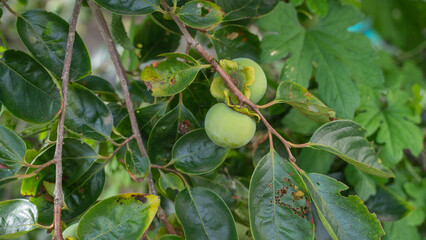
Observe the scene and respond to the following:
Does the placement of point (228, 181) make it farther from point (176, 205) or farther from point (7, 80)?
point (7, 80)

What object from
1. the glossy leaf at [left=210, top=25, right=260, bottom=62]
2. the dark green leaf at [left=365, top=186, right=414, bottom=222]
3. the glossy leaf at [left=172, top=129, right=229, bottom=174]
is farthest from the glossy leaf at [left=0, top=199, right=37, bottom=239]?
the dark green leaf at [left=365, top=186, right=414, bottom=222]

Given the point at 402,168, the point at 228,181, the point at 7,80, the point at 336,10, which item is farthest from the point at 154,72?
the point at 402,168

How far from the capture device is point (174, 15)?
0.77m

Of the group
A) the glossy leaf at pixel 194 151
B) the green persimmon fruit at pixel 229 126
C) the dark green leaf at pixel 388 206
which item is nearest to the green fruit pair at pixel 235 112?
the green persimmon fruit at pixel 229 126

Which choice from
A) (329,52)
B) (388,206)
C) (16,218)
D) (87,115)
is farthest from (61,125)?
(388,206)

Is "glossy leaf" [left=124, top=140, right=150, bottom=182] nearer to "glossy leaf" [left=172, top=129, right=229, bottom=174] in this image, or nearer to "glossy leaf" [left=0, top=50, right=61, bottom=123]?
"glossy leaf" [left=172, top=129, right=229, bottom=174]

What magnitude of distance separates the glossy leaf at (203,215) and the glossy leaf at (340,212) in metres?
0.19

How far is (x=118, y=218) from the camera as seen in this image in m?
0.65

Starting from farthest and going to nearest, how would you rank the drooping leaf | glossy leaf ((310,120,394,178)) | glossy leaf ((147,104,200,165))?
the drooping leaf
glossy leaf ((147,104,200,165))
glossy leaf ((310,120,394,178))

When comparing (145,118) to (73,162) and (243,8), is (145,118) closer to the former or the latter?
(73,162)

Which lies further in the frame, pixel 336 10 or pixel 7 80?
pixel 336 10

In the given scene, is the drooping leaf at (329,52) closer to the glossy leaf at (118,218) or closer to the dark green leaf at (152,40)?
the dark green leaf at (152,40)

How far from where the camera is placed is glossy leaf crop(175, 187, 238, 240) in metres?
0.74

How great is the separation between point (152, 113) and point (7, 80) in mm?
338
